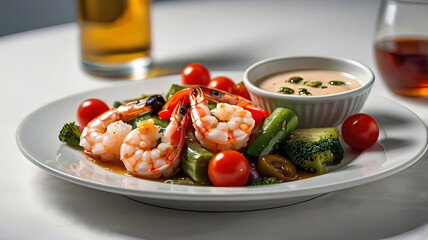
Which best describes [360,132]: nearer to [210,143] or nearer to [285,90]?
[285,90]

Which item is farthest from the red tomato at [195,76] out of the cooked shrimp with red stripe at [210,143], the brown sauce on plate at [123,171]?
the brown sauce on plate at [123,171]

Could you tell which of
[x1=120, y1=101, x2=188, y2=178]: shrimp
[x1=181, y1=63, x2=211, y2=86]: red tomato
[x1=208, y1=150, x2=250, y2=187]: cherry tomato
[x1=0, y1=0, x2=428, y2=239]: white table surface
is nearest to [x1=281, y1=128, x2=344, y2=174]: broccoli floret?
[x1=0, y1=0, x2=428, y2=239]: white table surface

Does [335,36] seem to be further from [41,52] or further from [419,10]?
[41,52]

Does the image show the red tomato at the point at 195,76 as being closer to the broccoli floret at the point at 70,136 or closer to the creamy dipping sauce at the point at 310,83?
the creamy dipping sauce at the point at 310,83

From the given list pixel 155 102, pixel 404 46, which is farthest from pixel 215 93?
pixel 404 46

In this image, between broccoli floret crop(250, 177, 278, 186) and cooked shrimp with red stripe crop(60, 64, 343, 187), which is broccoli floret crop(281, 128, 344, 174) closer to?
cooked shrimp with red stripe crop(60, 64, 343, 187)

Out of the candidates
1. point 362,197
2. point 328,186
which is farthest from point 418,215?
point 328,186
